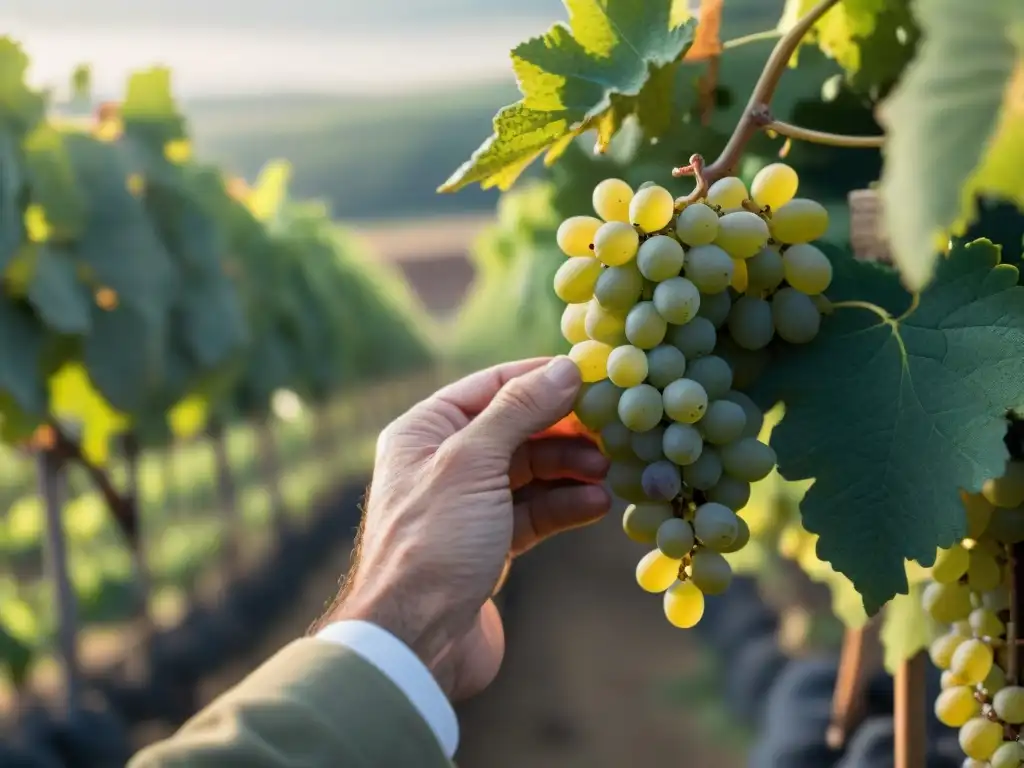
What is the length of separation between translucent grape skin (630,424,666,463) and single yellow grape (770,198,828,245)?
178 mm

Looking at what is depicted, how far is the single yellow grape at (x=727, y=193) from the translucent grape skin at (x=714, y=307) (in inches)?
2.6

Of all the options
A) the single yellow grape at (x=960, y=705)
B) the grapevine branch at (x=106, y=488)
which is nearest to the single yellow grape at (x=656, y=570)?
the single yellow grape at (x=960, y=705)

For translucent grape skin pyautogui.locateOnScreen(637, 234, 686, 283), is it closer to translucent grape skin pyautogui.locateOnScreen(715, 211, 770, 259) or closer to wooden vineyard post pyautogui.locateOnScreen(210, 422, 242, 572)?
translucent grape skin pyautogui.locateOnScreen(715, 211, 770, 259)

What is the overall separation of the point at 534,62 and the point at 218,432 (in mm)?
4110

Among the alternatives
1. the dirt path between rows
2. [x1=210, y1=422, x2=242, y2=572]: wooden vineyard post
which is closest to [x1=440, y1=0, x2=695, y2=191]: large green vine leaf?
the dirt path between rows

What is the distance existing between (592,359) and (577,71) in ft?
0.73

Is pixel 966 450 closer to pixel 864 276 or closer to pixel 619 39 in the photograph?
pixel 864 276

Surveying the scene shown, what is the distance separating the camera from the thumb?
85 centimetres

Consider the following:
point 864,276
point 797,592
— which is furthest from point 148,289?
point 797,592

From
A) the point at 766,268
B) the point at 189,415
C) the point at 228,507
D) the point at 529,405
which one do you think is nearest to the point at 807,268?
the point at 766,268

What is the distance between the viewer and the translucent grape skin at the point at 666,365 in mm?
789

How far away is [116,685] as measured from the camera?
12.6 ft

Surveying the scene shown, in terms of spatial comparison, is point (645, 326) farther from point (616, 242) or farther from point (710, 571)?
point (710, 571)

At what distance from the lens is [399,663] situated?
2.67 ft
